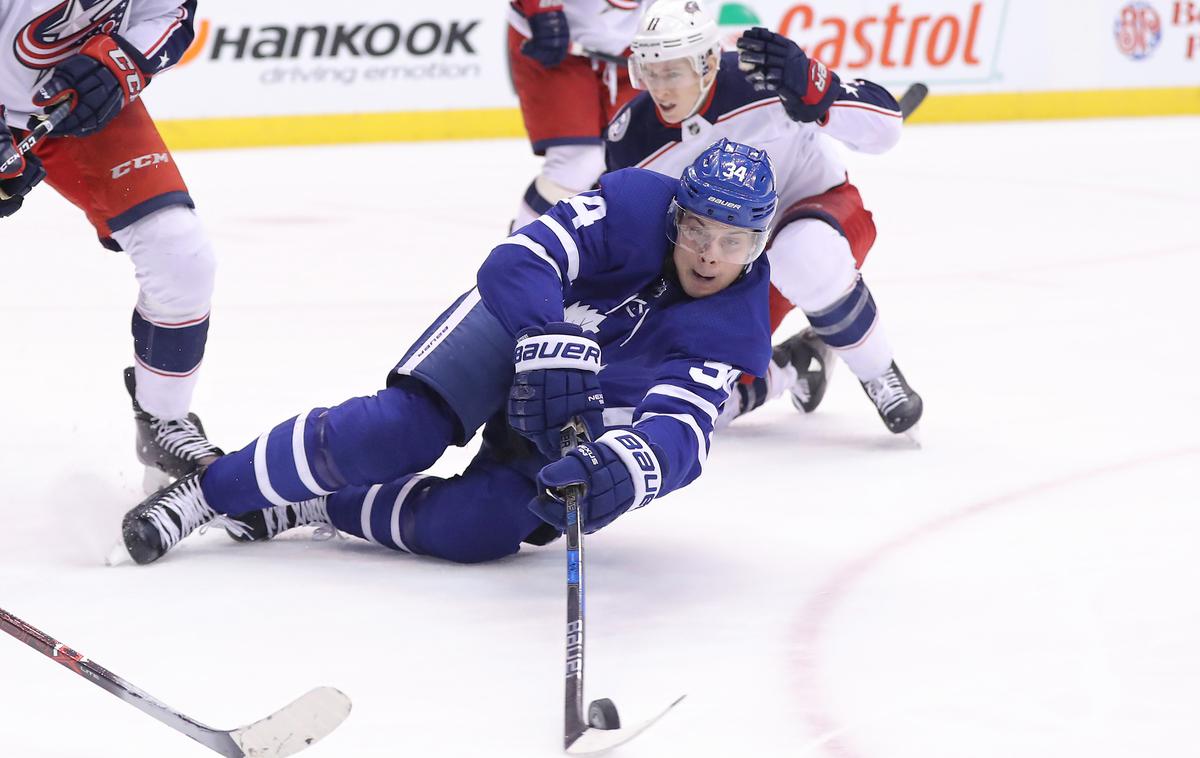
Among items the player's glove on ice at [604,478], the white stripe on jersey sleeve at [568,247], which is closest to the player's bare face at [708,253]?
the white stripe on jersey sleeve at [568,247]

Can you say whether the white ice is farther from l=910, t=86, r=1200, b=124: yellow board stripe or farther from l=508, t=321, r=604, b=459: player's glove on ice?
l=910, t=86, r=1200, b=124: yellow board stripe

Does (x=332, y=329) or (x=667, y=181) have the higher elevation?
(x=667, y=181)

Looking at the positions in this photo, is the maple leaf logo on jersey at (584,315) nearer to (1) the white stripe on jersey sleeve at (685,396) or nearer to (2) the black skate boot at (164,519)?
(1) the white stripe on jersey sleeve at (685,396)

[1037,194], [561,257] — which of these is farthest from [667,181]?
[1037,194]

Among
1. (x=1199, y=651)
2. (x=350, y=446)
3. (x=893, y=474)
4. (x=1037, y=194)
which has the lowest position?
(x=1037, y=194)

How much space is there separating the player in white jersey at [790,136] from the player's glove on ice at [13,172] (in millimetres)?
1160

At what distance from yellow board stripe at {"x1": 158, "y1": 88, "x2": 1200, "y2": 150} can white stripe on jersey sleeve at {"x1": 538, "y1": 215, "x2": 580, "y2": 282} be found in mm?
6509

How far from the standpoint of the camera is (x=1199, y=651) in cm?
217

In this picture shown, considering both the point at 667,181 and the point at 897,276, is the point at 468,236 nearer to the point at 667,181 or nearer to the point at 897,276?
the point at 897,276

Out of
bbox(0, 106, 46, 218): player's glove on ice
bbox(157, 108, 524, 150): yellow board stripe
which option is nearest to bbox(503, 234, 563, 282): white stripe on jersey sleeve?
bbox(0, 106, 46, 218): player's glove on ice

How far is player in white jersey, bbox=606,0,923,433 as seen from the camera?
3.13 meters

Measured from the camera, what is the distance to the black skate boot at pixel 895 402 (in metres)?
3.35

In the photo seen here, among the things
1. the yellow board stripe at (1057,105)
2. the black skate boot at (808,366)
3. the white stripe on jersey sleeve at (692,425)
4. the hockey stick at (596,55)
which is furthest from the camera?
the yellow board stripe at (1057,105)

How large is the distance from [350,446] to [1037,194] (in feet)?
17.4
